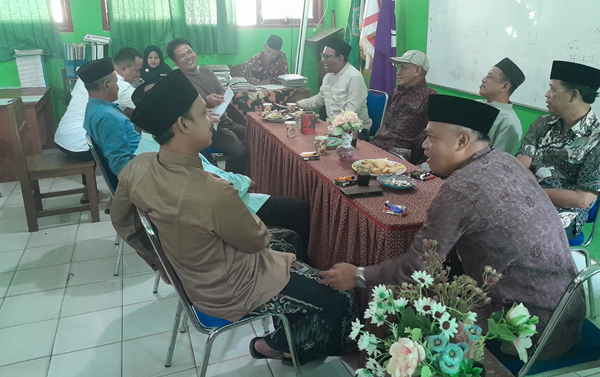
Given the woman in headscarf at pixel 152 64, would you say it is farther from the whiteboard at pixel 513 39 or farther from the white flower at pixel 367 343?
the white flower at pixel 367 343

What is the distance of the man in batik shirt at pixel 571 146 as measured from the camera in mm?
2025

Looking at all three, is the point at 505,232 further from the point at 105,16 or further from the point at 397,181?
the point at 105,16

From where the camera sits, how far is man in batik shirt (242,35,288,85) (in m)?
5.23

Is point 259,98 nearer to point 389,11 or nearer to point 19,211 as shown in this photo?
point 389,11

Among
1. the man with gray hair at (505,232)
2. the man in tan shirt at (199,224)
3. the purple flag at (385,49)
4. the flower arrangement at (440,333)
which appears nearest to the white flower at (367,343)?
the flower arrangement at (440,333)

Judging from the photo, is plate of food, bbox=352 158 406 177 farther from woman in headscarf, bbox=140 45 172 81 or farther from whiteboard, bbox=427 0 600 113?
woman in headscarf, bbox=140 45 172 81

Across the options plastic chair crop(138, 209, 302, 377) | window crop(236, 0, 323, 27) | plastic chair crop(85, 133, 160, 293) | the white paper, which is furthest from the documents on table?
window crop(236, 0, 323, 27)

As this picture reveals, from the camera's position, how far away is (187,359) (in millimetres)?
2004

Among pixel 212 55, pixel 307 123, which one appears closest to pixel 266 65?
pixel 212 55

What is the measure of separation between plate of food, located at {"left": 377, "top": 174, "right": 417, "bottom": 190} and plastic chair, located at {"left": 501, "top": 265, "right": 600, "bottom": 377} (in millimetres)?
797

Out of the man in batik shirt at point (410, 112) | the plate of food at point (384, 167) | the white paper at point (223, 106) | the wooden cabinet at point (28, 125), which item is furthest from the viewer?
the wooden cabinet at point (28, 125)

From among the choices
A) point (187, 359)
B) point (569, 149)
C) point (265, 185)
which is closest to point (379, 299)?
point (187, 359)

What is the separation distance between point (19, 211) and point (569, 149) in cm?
390

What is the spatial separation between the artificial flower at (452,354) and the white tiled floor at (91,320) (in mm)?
1239
